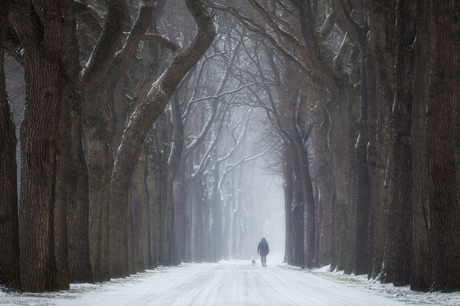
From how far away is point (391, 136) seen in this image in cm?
1845

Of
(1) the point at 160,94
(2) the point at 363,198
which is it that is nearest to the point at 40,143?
(1) the point at 160,94

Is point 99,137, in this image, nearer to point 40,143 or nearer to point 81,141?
point 81,141

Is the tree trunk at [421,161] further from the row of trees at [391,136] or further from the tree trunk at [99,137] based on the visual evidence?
the tree trunk at [99,137]

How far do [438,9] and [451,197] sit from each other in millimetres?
3414

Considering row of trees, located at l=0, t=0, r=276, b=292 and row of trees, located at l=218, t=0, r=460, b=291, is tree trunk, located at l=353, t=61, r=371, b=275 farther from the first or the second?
row of trees, located at l=0, t=0, r=276, b=292

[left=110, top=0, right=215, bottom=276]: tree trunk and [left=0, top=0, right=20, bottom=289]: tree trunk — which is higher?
[left=110, top=0, right=215, bottom=276]: tree trunk

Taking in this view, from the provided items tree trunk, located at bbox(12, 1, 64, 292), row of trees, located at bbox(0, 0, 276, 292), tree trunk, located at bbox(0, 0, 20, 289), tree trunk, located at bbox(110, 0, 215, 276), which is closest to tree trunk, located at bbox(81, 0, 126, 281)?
row of trees, located at bbox(0, 0, 276, 292)

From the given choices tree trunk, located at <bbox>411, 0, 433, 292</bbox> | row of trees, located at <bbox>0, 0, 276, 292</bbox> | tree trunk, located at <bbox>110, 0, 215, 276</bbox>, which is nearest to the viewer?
row of trees, located at <bbox>0, 0, 276, 292</bbox>

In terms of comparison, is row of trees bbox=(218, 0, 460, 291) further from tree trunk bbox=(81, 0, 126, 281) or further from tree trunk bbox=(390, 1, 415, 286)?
tree trunk bbox=(81, 0, 126, 281)

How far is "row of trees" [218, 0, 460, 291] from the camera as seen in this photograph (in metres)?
13.4

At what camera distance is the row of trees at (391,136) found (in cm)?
1344

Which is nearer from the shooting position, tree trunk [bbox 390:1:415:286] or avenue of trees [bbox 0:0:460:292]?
avenue of trees [bbox 0:0:460:292]

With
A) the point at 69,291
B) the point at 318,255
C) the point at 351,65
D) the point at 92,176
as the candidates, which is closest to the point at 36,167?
the point at 69,291

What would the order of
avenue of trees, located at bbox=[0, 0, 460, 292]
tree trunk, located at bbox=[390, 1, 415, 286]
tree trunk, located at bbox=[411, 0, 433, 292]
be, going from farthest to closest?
tree trunk, located at bbox=[390, 1, 415, 286] < tree trunk, located at bbox=[411, 0, 433, 292] < avenue of trees, located at bbox=[0, 0, 460, 292]
